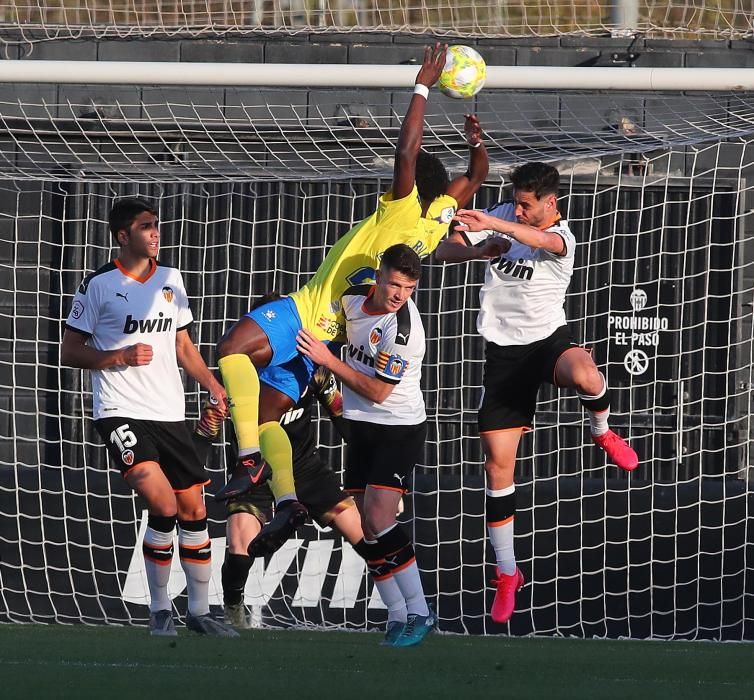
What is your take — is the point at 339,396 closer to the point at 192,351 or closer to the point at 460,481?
the point at 192,351

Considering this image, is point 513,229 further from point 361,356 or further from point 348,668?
point 348,668

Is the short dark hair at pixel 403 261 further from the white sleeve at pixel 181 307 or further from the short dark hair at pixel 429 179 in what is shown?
the white sleeve at pixel 181 307

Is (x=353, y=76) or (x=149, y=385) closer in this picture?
(x=149, y=385)

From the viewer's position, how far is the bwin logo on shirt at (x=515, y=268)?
7027 millimetres

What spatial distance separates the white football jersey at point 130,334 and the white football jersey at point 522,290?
161 cm

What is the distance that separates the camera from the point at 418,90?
21.0ft

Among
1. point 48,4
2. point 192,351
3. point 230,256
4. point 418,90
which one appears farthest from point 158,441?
point 48,4

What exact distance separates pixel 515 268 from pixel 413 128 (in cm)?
114

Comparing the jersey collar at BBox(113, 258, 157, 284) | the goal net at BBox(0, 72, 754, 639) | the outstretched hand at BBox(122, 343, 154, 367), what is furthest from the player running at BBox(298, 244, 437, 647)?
the goal net at BBox(0, 72, 754, 639)

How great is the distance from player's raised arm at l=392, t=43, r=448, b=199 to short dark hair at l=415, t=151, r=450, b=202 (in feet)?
1.22

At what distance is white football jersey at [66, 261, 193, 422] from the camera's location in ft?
22.5

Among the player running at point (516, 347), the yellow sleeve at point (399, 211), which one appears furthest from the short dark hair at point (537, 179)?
the yellow sleeve at point (399, 211)

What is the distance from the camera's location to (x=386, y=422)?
6523 mm

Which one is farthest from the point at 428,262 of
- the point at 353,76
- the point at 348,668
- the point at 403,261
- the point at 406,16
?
the point at 348,668
